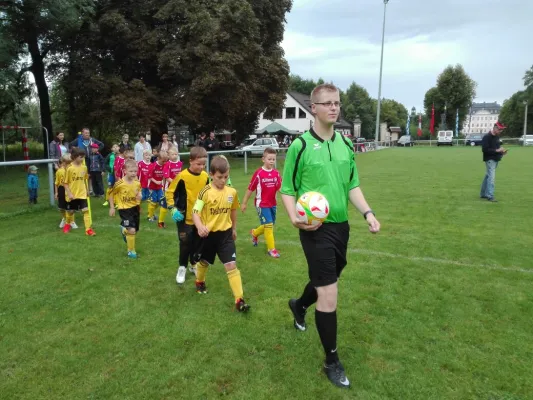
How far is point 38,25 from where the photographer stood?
63.2ft

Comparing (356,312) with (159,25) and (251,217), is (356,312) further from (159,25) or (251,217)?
(159,25)

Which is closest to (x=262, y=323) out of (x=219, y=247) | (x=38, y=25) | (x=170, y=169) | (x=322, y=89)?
(x=219, y=247)

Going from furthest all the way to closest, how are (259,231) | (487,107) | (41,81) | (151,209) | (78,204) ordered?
(487,107)
(41,81)
(151,209)
(78,204)
(259,231)

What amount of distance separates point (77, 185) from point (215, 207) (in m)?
4.78

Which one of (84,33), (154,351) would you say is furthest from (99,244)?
(84,33)

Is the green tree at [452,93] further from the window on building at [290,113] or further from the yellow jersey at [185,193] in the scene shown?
the yellow jersey at [185,193]

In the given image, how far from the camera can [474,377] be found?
3.22m

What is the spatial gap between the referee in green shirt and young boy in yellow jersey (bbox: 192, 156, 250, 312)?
4.59 feet

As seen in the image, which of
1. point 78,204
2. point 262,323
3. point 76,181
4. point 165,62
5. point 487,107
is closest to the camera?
point 262,323

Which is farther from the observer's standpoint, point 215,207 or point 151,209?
Result: point 151,209

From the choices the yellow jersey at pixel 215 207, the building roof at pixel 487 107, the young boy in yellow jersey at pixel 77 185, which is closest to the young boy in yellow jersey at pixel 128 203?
the young boy in yellow jersey at pixel 77 185

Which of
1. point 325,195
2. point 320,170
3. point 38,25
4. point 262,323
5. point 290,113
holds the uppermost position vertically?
point 38,25

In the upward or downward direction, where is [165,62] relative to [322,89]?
upward

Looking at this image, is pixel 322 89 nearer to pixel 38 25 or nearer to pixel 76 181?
pixel 76 181
